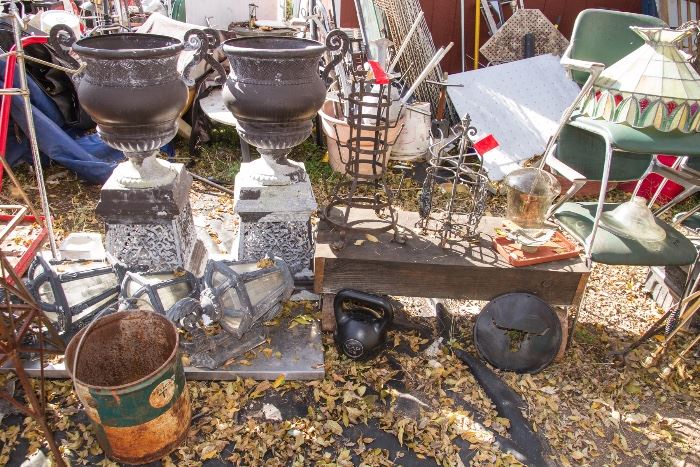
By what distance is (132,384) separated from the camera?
2188 mm

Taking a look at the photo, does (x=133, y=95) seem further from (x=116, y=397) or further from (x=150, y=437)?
(x=150, y=437)

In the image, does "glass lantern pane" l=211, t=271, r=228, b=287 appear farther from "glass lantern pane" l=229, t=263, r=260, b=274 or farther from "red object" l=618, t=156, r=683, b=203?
"red object" l=618, t=156, r=683, b=203

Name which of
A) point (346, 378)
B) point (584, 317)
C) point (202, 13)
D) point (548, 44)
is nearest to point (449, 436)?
point (346, 378)

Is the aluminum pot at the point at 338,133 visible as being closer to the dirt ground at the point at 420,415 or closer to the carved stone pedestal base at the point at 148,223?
the carved stone pedestal base at the point at 148,223

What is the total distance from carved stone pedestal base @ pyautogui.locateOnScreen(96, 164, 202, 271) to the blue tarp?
6.52 ft

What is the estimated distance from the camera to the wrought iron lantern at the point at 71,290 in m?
2.82

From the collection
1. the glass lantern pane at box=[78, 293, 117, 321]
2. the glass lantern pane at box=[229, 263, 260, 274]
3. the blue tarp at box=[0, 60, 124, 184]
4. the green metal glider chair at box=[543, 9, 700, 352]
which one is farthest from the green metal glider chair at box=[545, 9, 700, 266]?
the blue tarp at box=[0, 60, 124, 184]

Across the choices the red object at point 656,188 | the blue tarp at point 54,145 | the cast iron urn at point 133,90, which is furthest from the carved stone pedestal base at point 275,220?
the red object at point 656,188

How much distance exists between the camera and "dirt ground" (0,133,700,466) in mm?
2641

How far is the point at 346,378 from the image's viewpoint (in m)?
3.10

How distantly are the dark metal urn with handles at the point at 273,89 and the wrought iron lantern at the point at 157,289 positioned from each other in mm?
962

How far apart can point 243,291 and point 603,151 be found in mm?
2765

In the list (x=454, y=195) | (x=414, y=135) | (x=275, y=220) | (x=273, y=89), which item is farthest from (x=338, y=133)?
(x=454, y=195)

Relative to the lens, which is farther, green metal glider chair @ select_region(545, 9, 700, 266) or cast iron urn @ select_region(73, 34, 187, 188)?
green metal glider chair @ select_region(545, 9, 700, 266)
